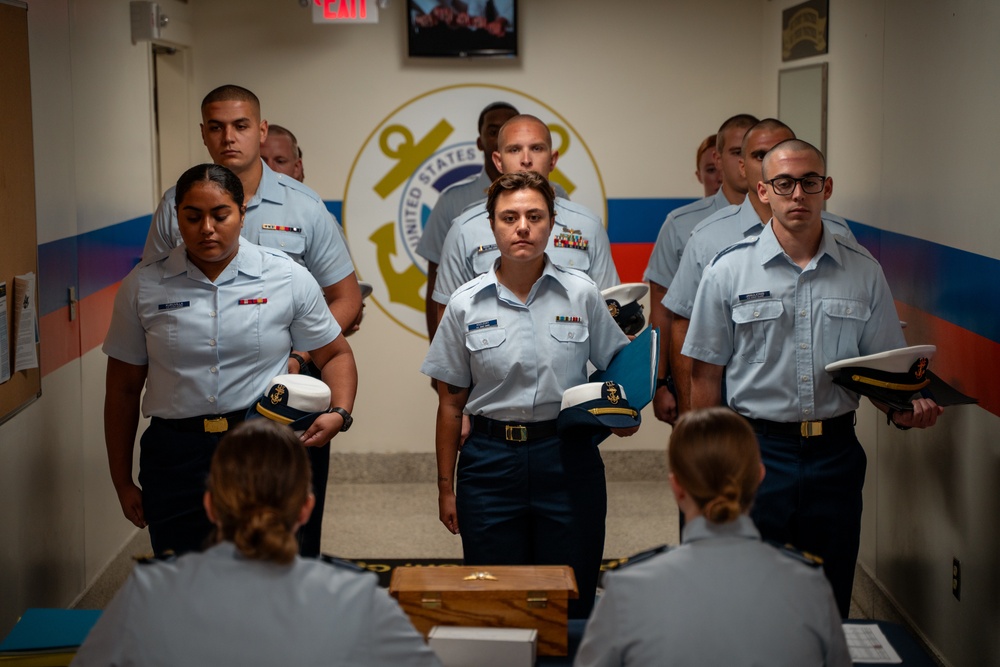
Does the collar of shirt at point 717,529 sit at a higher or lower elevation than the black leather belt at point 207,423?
higher

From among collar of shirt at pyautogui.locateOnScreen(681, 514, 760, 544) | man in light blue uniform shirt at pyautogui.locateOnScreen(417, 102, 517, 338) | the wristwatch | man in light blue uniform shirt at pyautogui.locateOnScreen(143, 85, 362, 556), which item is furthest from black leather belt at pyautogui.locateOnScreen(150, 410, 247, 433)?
man in light blue uniform shirt at pyautogui.locateOnScreen(417, 102, 517, 338)

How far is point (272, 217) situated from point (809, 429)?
1924mm

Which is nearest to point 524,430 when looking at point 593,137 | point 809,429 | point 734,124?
point 809,429

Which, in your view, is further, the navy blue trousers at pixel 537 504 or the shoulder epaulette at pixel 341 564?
the navy blue trousers at pixel 537 504

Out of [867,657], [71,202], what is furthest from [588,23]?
[867,657]

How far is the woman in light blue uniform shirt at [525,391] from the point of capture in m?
3.19

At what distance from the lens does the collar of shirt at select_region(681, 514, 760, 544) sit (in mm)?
1925

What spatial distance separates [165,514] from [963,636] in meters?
2.45

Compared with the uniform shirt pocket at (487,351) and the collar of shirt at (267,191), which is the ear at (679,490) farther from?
the collar of shirt at (267,191)

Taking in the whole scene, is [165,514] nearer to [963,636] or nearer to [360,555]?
[360,555]

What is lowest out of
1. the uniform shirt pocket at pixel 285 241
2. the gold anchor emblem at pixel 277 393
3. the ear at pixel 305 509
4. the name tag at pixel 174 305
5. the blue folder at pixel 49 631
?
the blue folder at pixel 49 631

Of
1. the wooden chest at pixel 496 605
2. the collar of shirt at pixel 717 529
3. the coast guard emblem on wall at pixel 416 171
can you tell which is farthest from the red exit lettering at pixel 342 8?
the collar of shirt at pixel 717 529

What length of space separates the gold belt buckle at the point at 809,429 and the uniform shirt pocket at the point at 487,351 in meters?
0.84

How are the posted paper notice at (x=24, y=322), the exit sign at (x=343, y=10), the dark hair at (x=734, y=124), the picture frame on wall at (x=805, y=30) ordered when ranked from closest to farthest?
1. the posted paper notice at (x=24, y=322)
2. the dark hair at (x=734, y=124)
3. the picture frame on wall at (x=805, y=30)
4. the exit sign at (x=343, y=10)
